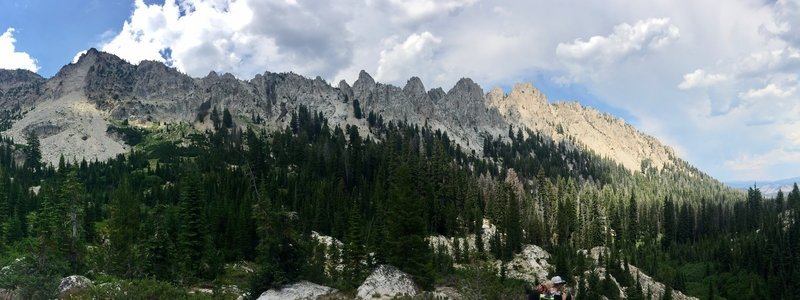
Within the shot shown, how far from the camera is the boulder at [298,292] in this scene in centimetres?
Result: 3850

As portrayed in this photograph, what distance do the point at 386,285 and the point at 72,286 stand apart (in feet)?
79.4

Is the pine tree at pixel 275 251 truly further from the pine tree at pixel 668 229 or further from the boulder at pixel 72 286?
the pine tree at pixel 668 229

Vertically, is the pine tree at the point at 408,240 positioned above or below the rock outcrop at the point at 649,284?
above

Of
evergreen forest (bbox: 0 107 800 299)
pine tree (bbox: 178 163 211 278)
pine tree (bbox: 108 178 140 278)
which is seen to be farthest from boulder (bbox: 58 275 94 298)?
pine tree (bbox: 178 163 211 278)

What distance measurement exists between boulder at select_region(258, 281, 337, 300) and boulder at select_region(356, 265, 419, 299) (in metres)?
3.29

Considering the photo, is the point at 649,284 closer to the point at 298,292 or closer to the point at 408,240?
the point at 408,240

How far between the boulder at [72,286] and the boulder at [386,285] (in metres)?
19.8

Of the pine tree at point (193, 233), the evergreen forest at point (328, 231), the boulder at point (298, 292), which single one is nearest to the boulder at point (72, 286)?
the evergreen forest at point (328, 231)

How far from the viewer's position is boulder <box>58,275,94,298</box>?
34688 millimetres

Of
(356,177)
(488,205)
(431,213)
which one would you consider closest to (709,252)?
(488,205)

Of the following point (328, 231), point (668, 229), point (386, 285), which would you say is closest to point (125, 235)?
point (386, 285)

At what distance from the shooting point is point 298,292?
39250 millimetres

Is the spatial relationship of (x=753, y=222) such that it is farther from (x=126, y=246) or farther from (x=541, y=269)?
(x=126, y=246)

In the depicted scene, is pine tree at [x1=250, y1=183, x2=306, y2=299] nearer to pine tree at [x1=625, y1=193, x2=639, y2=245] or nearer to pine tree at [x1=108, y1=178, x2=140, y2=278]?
A: pine tree at [x1=108, y1=178, x2=140, y2=278]
